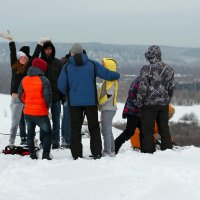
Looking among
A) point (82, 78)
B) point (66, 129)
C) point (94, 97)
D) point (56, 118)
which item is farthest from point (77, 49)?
point (66, 129)

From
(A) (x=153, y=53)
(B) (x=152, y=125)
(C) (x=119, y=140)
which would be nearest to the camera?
(A) (x=153, y=53)

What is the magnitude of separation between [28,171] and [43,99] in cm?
133

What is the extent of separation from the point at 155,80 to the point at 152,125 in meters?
0.70

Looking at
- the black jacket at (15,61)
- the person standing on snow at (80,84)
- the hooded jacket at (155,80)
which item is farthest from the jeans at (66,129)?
the hooded jacket at (155,80)

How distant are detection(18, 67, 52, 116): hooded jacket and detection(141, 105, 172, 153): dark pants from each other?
145 cm

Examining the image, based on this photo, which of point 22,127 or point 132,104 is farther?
point 22,127

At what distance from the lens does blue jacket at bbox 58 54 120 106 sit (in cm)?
591

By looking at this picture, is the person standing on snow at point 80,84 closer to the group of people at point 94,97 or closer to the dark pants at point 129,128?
the group of people at point 94,97

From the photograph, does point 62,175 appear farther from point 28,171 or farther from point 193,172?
point 193,172

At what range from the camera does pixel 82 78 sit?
19.4 ft

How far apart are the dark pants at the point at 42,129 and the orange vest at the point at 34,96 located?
0.08 m

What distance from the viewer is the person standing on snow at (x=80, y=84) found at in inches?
233

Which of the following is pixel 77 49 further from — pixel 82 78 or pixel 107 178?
pixel 107 178

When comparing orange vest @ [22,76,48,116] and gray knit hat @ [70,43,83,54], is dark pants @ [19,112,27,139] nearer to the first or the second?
orange vest @ [22,76,48,116]
